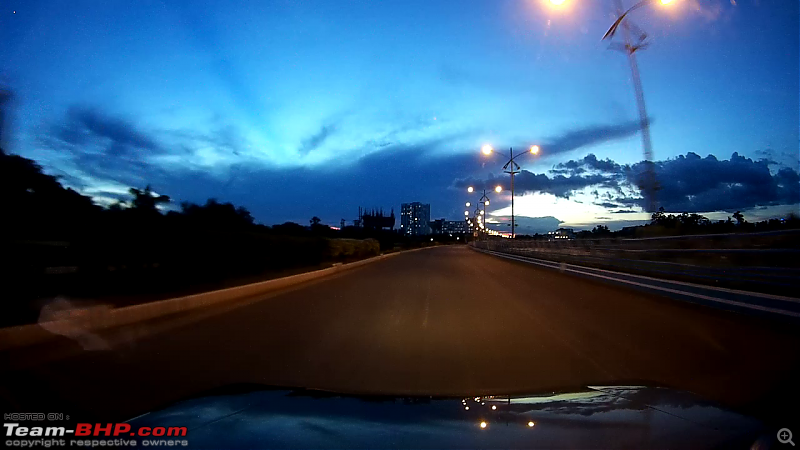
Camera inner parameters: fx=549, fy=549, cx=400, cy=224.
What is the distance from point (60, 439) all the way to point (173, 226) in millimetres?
18611

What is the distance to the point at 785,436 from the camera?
4.00 meters

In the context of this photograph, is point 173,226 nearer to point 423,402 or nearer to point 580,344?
point 580,344

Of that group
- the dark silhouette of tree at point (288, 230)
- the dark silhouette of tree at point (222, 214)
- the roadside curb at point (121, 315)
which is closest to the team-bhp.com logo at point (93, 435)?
the roadside curb at point (121, 315)

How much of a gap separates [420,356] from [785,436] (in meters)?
4.94

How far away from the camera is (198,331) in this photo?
10.7 meters

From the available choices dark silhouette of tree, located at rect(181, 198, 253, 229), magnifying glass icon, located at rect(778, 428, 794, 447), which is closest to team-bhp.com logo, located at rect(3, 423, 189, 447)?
magnifying glass icon, located at rect(778, 428, 794, 447)

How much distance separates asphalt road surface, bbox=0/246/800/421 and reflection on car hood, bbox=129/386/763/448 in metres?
1.01

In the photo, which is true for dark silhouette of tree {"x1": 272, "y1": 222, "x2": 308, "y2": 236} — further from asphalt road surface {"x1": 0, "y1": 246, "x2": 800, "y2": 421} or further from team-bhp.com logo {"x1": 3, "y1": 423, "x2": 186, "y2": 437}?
team-bhp.com logo {"x1": 3, "y1": 423, "x2": 186, "y2": 437}

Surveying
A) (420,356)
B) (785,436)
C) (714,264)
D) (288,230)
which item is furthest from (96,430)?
(288,230)

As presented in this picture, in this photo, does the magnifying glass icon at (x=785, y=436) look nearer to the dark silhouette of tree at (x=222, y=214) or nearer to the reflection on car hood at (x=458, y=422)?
the reflection on car hood at (x=458, y=422)

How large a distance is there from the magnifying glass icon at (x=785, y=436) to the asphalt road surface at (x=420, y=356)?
1154 millimetres

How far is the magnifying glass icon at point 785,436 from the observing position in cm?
391
